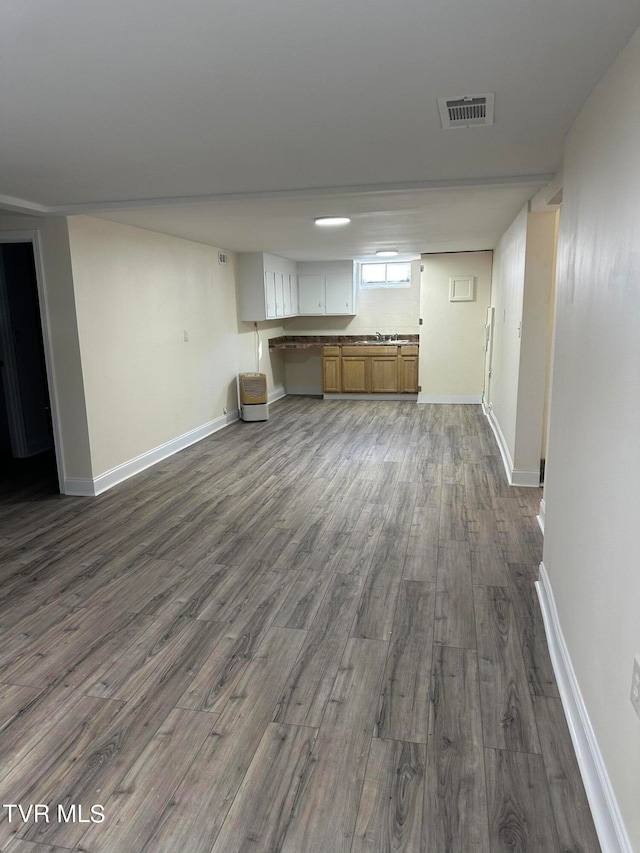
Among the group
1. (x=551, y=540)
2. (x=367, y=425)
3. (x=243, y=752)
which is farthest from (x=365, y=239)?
(x=243, y=752)

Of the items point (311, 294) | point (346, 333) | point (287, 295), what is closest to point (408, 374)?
point (346, 333)

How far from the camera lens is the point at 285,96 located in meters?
2.08

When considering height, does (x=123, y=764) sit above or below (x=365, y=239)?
below

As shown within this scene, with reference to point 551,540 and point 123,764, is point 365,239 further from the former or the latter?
point 123,764

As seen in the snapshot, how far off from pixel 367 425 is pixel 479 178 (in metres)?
4.13

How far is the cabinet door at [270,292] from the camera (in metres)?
7.55

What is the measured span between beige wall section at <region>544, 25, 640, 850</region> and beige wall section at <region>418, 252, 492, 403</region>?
5.64m

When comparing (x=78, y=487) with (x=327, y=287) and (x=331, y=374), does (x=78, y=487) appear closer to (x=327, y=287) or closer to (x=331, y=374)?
(x=331, y=374)

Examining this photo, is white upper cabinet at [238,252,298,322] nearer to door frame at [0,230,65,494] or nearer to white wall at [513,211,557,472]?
door frame at [0,230,65,494]

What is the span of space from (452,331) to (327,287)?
7.23ft

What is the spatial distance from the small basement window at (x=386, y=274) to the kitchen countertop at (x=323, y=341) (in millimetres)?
862

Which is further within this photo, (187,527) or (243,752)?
(187,527)

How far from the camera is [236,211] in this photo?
167 inches

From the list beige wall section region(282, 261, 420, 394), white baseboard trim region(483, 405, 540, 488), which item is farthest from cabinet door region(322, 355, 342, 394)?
white baseboard trim region(483, 405, 540, 488)
